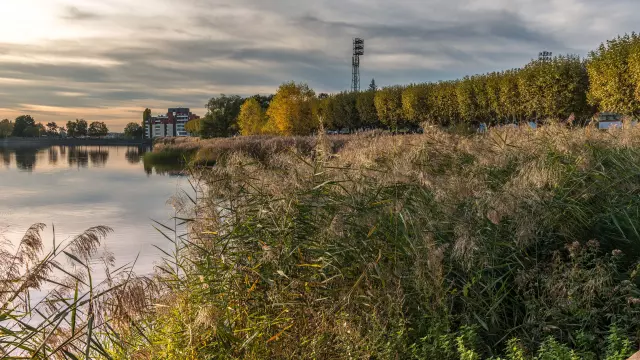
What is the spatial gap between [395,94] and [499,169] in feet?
147

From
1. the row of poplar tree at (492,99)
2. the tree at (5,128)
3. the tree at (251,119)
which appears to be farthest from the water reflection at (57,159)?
the tree at (5,128)

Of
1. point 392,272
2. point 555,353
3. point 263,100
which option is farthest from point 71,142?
point 555,353

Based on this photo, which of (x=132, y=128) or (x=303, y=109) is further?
(x=132, y=128)

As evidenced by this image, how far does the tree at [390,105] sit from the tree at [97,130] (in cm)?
11888

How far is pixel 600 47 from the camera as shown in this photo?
29062 mm

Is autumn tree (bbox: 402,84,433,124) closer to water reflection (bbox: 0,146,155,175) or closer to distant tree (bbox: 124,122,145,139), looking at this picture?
water reflection (bbox: 0,146,155,175)

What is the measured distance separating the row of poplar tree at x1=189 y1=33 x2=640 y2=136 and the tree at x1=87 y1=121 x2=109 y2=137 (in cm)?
9467

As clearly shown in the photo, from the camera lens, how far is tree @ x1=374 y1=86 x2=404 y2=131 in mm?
51344

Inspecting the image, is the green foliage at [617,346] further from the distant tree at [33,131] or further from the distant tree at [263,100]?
the distant tree at [33,131]

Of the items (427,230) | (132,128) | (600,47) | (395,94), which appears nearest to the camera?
(427,230)

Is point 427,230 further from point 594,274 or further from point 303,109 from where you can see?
point 303,109

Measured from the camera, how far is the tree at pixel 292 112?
187ft

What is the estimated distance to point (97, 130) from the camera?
153 meters

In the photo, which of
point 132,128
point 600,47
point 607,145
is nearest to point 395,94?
point 600,47
